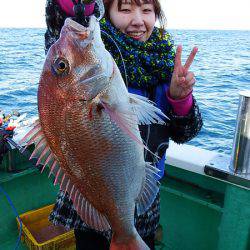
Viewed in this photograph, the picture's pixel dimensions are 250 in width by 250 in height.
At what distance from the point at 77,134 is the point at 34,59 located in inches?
840

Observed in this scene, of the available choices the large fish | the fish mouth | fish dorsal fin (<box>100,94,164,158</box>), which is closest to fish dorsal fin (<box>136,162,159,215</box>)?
the large fish

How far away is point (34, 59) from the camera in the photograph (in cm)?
2170

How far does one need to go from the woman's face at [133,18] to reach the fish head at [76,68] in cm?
52

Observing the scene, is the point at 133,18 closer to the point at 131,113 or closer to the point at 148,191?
the point at 131,113

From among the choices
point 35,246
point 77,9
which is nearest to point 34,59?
point 35,246

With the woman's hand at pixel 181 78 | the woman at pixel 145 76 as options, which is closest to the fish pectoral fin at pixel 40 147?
the woman at pixel 145 76

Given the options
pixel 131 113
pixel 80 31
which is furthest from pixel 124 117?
pixel 80 31

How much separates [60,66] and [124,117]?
0.31 meters

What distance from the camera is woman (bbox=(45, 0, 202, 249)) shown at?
6.11ft

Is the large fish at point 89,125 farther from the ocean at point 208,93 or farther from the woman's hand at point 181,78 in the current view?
the ocean at point 208,93

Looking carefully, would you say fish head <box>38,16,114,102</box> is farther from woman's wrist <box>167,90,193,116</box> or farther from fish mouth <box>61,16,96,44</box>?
woman's wrist <box>167,90,193,116</box>

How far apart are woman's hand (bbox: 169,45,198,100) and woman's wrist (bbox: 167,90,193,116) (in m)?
0.02

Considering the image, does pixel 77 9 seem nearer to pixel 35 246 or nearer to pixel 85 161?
pixel 85 161

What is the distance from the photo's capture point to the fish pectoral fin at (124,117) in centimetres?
138
